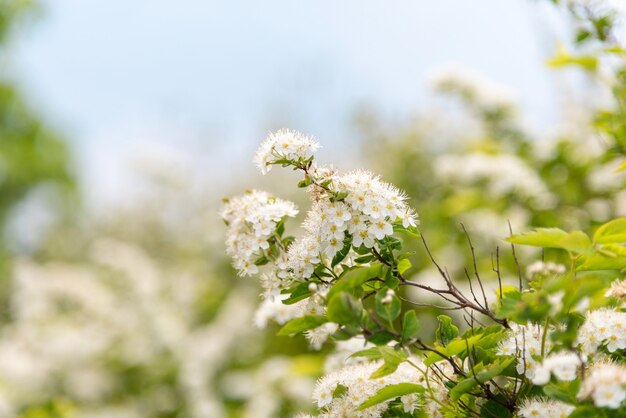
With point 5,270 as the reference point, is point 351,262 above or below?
below

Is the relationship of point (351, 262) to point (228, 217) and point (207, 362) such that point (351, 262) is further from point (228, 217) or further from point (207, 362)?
point (207, 362)

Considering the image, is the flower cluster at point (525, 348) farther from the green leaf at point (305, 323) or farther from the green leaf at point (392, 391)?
the green leaf at point (305, 323)

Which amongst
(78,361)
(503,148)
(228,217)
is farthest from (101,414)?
(228,217)

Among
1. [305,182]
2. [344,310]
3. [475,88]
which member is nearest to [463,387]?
[344,310]

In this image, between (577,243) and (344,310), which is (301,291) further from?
(577,243)

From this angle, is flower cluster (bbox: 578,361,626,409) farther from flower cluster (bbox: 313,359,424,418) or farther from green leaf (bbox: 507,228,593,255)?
flower cluster (bbox: 313,359,424,418)

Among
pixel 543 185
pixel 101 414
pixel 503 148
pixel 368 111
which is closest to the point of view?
pixel 543 185

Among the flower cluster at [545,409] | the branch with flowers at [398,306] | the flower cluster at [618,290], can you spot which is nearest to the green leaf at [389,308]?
the branch with flowers at [398,306]

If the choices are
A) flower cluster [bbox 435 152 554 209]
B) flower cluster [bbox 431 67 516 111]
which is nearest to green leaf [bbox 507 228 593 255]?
flower cluster [bbox 435 152 554 209]
